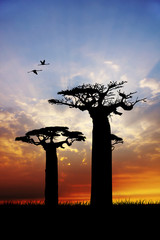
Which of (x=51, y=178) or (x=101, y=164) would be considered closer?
(x=101, y=164)

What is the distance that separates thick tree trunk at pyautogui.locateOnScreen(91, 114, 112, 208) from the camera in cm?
1459

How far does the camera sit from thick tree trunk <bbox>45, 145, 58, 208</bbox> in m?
20.0

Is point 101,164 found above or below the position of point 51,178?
above

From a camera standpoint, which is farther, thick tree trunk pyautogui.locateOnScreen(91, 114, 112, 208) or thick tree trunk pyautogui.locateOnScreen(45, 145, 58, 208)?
thick tree trunk pyautogui.locateOnScreen(45, 145, 58, 208)

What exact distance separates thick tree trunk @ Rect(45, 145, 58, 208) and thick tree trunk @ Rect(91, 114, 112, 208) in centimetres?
591

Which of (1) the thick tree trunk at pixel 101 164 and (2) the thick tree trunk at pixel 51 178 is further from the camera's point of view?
(2) the thick tree trunk at pixel 51 178

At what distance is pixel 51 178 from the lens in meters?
20.3

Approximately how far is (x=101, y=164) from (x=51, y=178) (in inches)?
253

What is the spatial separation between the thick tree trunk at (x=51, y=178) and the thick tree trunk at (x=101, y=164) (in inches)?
233

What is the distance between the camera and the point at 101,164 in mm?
14867

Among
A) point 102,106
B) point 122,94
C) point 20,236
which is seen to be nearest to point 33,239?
point 20,236

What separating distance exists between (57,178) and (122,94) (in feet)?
26.6

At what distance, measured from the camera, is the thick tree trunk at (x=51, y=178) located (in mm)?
20016

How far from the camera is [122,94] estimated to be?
15859 millimetres
